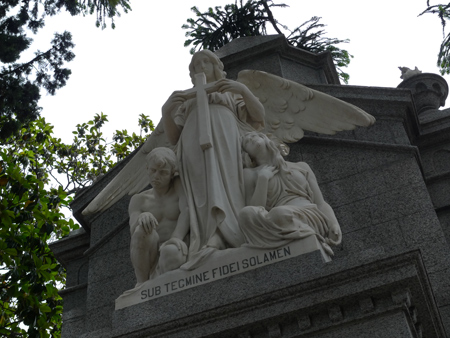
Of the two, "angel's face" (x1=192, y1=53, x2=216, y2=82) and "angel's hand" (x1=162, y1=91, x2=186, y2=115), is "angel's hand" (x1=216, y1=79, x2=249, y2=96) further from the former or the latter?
"angel's face" (x1=192, y1=53, x2=216, y2=82)

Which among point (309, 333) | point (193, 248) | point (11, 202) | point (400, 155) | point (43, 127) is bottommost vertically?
point (309, 333)

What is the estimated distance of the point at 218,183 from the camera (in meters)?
7.73

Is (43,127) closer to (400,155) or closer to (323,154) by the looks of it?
(323,154)

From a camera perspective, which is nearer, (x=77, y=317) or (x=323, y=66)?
(x=77, y=317)

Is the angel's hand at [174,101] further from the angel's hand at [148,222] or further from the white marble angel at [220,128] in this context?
the angel's hand at [148,222]

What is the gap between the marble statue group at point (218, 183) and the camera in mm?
7211

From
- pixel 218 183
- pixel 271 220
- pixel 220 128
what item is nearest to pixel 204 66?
pixel 220 128

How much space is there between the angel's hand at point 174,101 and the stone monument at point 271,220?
26 millimetres

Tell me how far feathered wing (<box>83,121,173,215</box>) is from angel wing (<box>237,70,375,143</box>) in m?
1.58

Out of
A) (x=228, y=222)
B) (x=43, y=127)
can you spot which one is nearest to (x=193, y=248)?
(x=228, y=222)

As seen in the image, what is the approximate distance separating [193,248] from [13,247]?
380 centimetres

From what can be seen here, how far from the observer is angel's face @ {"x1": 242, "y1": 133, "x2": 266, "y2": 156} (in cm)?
805

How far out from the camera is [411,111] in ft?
32.9

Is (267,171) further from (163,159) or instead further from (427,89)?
(427,89)
